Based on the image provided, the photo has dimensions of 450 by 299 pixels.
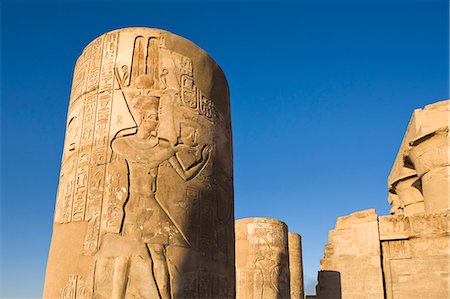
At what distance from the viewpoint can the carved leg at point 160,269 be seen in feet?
13.3

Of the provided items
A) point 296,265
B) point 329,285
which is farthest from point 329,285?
point 296,265

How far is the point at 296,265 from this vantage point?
19281 millimetres

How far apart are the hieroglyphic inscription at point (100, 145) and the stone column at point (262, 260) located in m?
11.1

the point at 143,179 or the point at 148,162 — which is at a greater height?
the point at 148,162

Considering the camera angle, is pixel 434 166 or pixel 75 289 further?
pixel 434 166

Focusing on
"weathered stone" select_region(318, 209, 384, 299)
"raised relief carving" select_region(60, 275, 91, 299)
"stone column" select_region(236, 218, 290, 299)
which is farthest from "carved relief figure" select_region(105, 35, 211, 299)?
"stone column" select_region(236, 218, 290, 299)

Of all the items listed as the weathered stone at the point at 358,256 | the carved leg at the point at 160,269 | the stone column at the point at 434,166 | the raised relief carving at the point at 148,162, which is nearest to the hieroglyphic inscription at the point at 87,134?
the raised relief carving at the point at 148,162

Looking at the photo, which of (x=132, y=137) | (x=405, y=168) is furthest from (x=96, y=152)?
(x=405, y=168)

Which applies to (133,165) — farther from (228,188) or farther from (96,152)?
(228,188)

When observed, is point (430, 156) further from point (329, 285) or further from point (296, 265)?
point (296, 265)

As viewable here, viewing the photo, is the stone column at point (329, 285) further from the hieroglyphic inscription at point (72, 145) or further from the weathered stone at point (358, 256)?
the hieroglyphic inscription at point (72, 145)

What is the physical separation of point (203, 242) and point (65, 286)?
4.50ft

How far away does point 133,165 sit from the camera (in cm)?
439

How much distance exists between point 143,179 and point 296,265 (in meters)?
16.1
